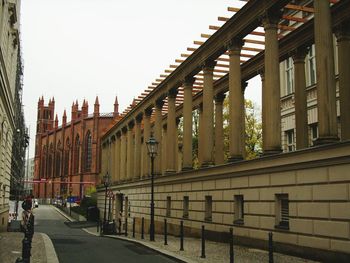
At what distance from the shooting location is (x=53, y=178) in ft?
393

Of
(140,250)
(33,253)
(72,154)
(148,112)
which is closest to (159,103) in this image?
(148,112)

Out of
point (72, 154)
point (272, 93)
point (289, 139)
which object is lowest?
point (289, 139)

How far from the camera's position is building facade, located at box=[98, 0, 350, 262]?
12.4 m

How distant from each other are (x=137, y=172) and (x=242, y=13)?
2061 centimetres

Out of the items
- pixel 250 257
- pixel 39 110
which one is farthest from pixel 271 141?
pixel 39 110

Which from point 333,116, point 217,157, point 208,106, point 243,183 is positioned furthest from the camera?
point 217,157

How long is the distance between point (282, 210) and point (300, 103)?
5648 millimetres

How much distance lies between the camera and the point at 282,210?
14.8 m

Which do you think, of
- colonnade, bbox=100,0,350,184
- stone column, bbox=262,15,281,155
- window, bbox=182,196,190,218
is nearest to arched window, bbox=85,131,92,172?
colonnade, bbox=100,0,350,184

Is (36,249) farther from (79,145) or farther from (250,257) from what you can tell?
(79,145)

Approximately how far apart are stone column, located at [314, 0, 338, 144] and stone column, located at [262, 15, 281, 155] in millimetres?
2813

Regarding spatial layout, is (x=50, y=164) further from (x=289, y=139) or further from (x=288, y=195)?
(x=288, y=195)

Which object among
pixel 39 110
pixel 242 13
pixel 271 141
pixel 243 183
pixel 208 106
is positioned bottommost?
pixel 243 183

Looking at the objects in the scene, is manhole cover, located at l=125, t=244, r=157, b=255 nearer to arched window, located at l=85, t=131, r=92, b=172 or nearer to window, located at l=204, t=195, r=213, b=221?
window, located at l=204, t=195, r=213, b=221
